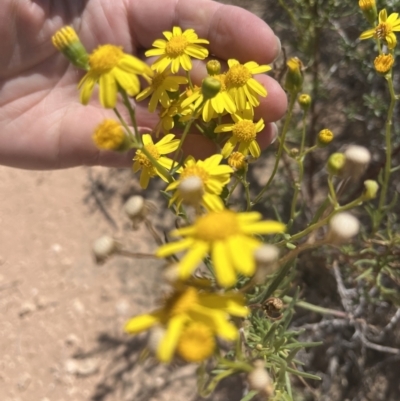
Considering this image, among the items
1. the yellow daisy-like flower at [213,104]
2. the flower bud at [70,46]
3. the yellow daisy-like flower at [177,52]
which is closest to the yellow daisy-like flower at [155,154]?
the yellow daisy-like flower at [213,104]

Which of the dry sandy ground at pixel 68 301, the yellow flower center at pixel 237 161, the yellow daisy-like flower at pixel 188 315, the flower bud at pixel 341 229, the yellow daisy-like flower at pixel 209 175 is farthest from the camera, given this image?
the dry sandy ground at pixel 68 301

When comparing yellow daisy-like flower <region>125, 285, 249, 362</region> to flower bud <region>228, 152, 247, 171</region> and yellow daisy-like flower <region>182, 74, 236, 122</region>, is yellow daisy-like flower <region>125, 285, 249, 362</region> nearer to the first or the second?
flower bud <region>228, 152, 247, 171</region>

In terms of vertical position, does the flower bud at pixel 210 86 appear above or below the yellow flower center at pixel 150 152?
above

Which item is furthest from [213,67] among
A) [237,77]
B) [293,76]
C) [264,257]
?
[264,257]

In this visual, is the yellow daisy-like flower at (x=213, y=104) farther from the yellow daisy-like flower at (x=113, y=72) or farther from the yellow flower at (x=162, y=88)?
the yellow daisy-like flower at (x=113, y=72)

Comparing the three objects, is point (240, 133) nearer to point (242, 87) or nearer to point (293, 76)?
point (242, 87)

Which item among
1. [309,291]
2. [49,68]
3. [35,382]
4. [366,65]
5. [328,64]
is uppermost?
[49,68]

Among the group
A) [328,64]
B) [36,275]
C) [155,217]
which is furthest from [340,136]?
[36,275]

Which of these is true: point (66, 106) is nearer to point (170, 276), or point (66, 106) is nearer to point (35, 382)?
point (170, 276)
